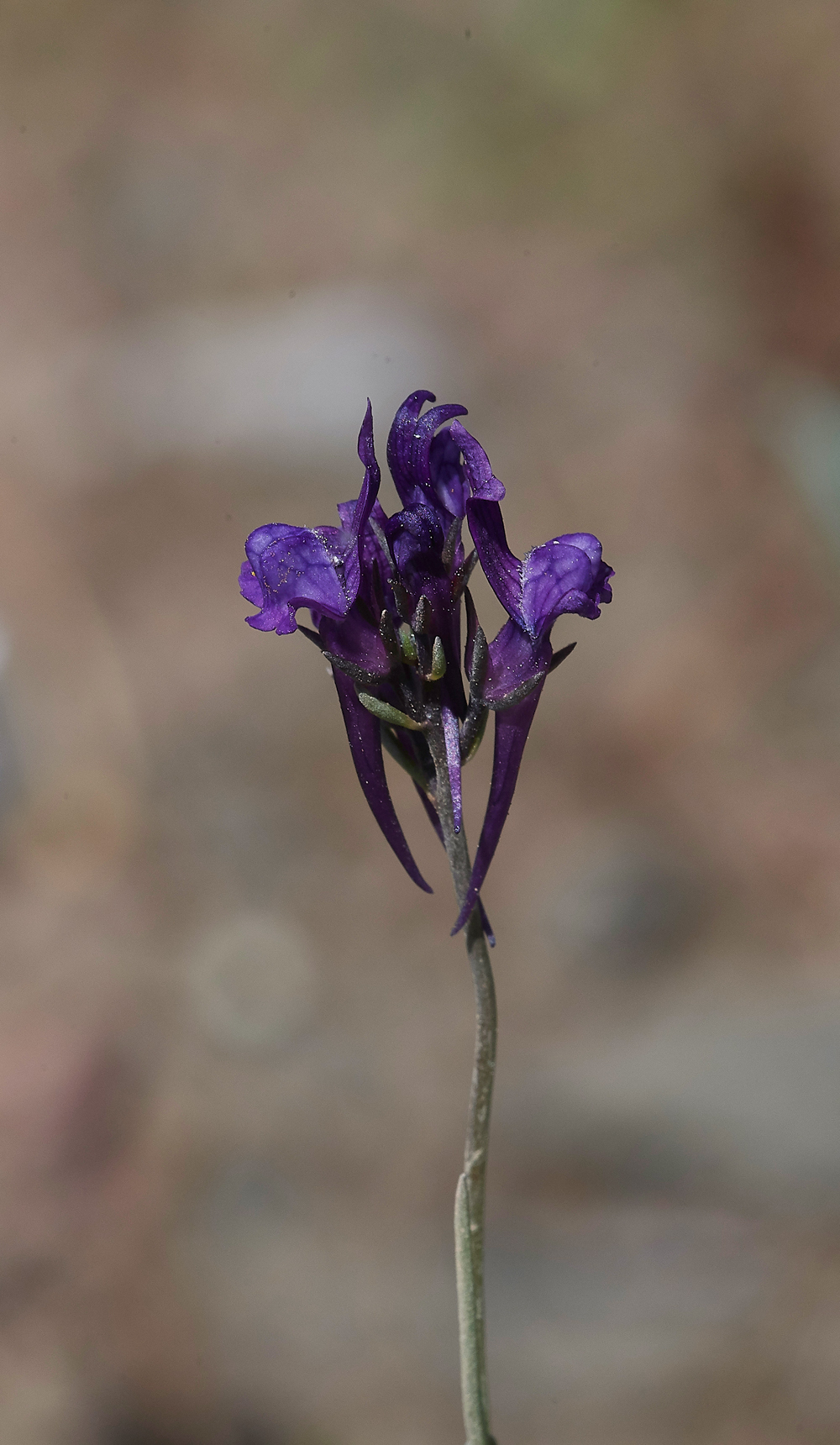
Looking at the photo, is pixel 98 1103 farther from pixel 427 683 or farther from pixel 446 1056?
pixel 427 683

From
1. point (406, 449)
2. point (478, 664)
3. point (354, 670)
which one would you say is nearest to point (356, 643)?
point (354, 670)

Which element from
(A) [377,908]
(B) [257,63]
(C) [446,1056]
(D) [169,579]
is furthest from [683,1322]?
(B) [257,63]

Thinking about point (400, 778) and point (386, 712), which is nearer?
point (386, 712)

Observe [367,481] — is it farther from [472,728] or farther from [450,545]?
[472,728]

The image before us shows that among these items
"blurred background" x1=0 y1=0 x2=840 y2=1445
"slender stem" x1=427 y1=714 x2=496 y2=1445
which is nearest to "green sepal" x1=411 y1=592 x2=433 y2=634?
"slender stem" x1=427 y1=714 x2=496 y2=1445

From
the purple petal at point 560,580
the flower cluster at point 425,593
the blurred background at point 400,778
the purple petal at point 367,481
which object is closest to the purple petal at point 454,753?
the flower cluster at point 425,593

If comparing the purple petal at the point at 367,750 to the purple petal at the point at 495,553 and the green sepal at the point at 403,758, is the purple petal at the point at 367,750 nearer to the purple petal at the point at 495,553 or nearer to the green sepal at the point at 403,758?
the green sepal at the point at 403,758
